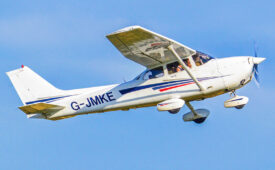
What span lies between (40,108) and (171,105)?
15.3ft

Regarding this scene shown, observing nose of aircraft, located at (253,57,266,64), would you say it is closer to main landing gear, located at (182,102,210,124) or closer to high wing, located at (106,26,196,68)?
high wing, located at (106,26,196,68)

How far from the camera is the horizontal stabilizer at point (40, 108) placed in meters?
17.1

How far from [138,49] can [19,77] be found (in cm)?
548

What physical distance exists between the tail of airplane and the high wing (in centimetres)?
403

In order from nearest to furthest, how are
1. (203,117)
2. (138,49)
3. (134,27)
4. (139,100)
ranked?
(134,27) → (138,49) → (139,100) → (203,117)

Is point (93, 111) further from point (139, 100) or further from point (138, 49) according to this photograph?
point (138, 49)

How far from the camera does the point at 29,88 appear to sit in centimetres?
1898

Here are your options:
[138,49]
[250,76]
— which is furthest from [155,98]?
[250,76]

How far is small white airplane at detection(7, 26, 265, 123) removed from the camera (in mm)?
15828

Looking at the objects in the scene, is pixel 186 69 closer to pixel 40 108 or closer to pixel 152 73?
pixel 152 73

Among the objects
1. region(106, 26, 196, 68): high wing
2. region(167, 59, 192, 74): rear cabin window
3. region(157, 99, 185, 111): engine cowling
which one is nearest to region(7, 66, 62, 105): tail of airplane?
region(106, 26, 196, 68): high wing

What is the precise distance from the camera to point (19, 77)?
62.3 ft

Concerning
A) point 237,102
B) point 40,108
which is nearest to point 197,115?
point 237,102

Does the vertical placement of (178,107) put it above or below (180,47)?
below
